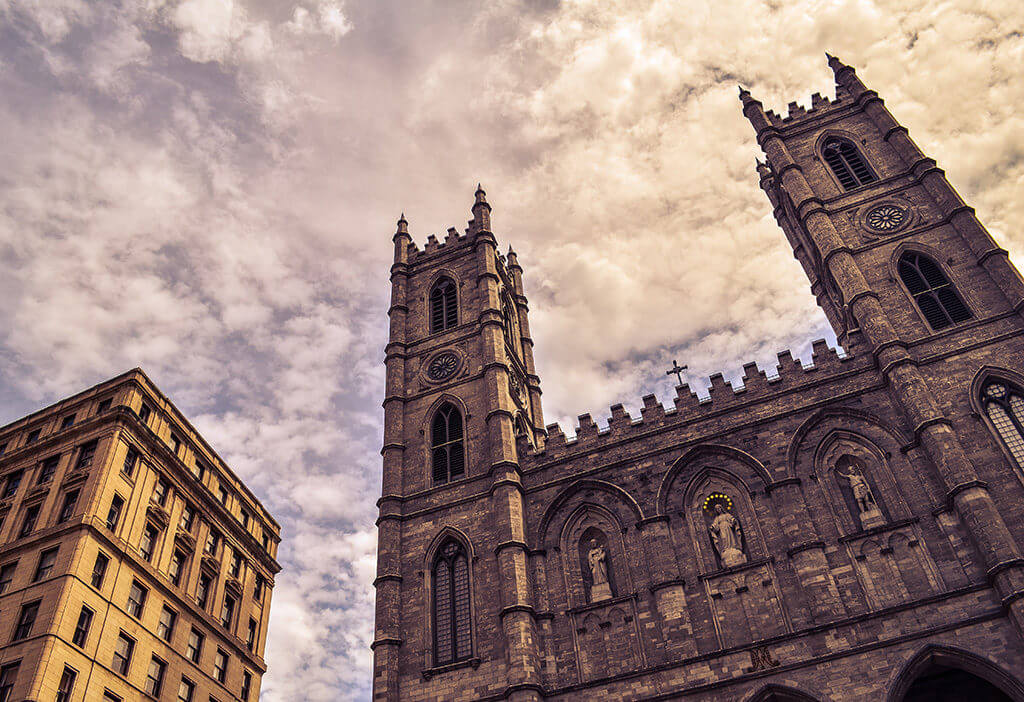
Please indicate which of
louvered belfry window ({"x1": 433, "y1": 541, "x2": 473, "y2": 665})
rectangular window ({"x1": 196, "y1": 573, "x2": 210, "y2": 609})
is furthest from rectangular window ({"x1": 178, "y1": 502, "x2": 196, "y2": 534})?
louvered belfry window ({"x1": 433, "y1": 541, "x2": 473, "y2": 665})

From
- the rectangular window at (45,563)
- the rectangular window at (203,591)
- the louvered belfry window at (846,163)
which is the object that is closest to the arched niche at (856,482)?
the louvered belfry window at (846,163)

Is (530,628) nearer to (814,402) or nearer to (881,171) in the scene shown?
(814,402)

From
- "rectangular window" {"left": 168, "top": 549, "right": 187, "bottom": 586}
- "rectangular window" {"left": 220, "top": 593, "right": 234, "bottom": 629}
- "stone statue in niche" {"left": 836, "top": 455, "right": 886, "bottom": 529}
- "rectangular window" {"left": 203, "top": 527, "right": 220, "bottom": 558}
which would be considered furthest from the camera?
"rectangular window" {"left": 203, "top": 527, "right": 220, "bottom": 558}

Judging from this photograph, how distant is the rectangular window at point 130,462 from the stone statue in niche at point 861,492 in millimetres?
27615

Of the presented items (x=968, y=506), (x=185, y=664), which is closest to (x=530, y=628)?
(x=968, y=506)

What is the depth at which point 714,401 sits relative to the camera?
30.3 m

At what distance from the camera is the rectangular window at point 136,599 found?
3112cm

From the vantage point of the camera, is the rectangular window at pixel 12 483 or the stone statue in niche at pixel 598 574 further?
the rectangular window at pixel 12 483

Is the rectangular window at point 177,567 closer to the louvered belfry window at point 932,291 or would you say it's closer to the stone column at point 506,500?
the stone column at point 506,500

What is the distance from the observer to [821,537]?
2519 cm

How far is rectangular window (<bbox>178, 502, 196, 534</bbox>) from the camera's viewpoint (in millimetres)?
36312

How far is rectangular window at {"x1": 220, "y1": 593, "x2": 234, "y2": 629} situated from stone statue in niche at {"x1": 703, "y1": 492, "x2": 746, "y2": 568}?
23.1 metres

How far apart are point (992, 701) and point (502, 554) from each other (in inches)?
592

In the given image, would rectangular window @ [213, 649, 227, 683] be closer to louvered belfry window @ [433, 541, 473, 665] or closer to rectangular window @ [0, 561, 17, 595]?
rectangular window @ [0, 561, 17, 595]
